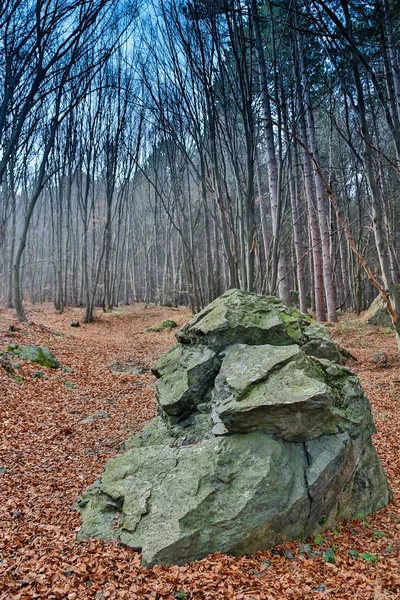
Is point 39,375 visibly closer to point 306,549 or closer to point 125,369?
point 125,369

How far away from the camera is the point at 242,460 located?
281cm

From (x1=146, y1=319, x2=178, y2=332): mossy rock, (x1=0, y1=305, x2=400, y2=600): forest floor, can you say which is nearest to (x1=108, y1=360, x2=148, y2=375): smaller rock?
(x1=0, y1=305, x2=400, y2=600): forest floor

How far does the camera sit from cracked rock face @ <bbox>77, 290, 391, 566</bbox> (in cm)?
258

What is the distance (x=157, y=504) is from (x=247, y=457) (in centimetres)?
76

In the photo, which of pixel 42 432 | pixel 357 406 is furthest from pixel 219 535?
pixel 42 432

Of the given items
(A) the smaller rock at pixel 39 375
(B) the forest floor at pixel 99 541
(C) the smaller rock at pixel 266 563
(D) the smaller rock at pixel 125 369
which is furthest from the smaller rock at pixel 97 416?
(C) the smaller rock at pixel 266 563

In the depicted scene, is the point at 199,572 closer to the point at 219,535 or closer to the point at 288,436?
the point at 219,535

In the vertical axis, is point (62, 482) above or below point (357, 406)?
below

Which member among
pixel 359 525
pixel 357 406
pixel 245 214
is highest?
pixel 245 214

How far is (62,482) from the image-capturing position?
3.45 metres

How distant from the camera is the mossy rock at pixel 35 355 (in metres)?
6.94

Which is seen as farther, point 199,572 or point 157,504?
point 157,504

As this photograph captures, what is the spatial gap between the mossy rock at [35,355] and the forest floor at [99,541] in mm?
411

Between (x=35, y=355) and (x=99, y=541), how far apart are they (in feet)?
16.7
